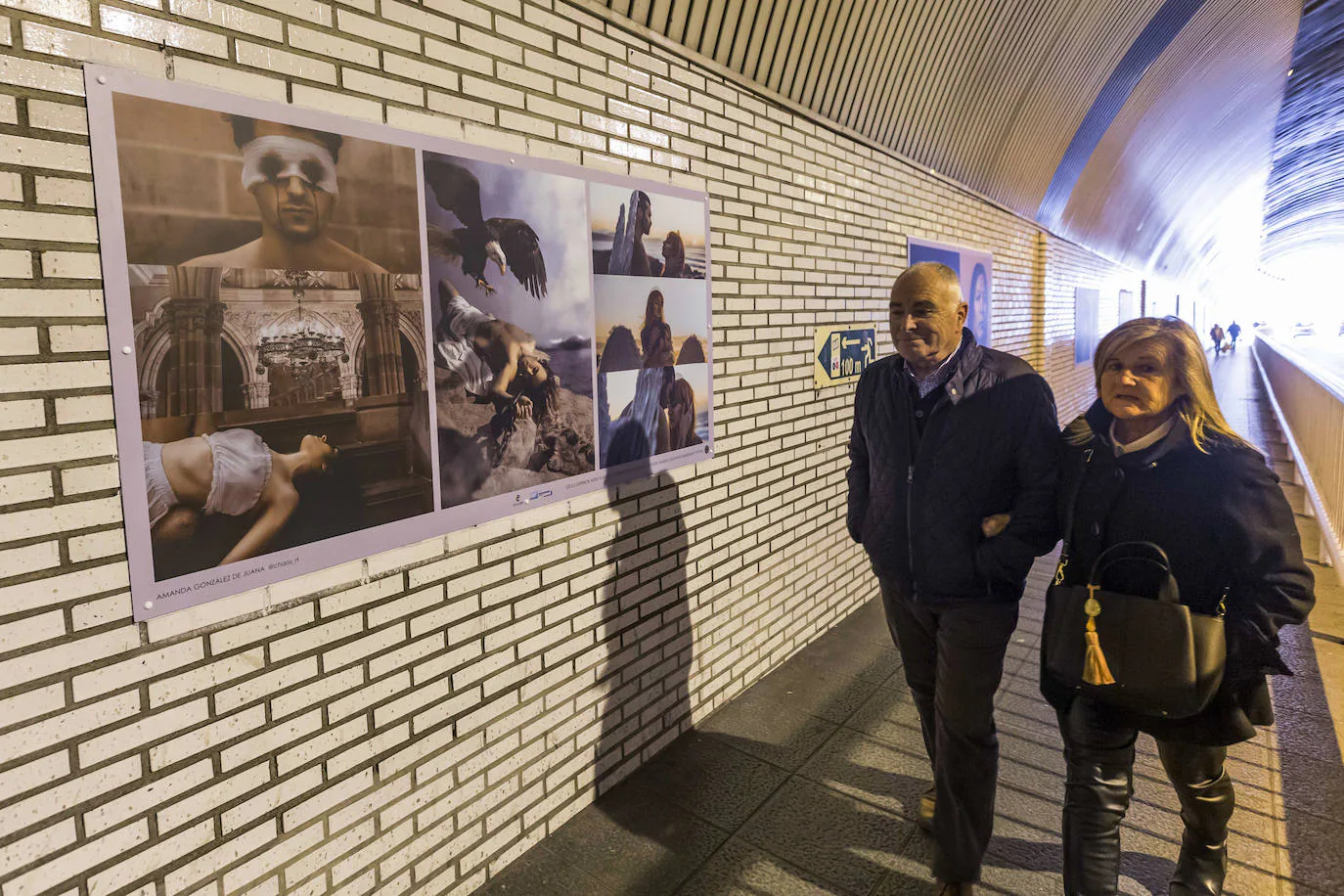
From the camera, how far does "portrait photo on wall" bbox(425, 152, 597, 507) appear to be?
2674mm

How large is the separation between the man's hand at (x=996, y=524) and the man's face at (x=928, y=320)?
0.58 metres

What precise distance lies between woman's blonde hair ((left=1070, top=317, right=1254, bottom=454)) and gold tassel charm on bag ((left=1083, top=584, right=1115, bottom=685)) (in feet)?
1.78

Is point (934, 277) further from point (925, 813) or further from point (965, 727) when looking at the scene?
point (925, 813)

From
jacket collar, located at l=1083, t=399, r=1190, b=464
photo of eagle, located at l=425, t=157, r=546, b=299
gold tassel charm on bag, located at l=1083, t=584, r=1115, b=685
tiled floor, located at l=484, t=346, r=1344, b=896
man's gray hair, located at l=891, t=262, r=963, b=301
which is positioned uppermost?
photo of eagle, located at l=425, t=157, r=546, b=299

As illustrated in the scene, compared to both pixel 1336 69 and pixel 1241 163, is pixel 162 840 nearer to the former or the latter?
pixel 1336 69

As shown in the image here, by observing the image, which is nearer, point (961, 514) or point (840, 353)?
point (961, 514)

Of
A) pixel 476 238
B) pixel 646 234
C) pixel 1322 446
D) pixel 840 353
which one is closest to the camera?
pixel 476 238

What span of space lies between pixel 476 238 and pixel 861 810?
9.47ft

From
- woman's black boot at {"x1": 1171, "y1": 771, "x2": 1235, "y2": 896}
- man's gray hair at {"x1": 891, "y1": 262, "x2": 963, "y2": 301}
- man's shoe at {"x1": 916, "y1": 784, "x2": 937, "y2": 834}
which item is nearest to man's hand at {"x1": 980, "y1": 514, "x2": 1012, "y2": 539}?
man's gray hair at {"x1": 891, "y1": 262, "x2": 963, "y2": 301}

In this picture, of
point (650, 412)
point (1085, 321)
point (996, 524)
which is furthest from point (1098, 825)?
point (1085, 321)

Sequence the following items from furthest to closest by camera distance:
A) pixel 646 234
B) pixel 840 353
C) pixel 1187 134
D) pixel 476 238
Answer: pixel 1187 134
pixel 840 353
pixel 646 234
pixel 476 238

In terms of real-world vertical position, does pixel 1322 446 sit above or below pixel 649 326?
below

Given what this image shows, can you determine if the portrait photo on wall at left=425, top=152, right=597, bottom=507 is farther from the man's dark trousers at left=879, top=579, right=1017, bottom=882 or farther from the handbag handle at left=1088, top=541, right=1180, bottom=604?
the handbag handle at left=1088, top=541, right=1180, bottom=604

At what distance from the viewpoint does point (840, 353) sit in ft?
17.9
